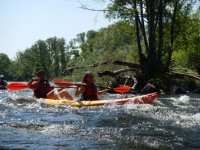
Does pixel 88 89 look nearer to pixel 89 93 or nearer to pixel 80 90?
pixel 89 93

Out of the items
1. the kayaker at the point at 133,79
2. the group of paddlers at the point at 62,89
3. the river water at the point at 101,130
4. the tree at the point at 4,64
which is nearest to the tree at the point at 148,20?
the kayaker at the point at 133,79

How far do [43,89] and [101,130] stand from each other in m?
8.31

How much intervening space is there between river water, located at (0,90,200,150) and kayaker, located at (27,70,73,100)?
3609 mm

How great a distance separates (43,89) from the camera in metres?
16.1

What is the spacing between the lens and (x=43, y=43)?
91.4m

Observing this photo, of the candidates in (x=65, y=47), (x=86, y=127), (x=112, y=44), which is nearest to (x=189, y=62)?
(x=112, y=44)

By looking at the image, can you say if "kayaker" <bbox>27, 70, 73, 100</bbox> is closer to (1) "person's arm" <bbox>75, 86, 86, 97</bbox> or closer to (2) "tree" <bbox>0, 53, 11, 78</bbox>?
(1) "person's arm" <bbox>75, 86, 86, 97</bbox>

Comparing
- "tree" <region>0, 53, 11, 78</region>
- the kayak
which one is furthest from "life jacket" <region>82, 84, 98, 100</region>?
"tree" <region>0, 53, 11, 78</region>

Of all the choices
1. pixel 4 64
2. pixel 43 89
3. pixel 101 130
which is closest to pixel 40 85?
pixel 43 89

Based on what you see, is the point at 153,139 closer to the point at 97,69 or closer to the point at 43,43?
the point at 97,69

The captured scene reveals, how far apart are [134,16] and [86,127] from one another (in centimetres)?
1776

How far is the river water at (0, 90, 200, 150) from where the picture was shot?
22.3 ft

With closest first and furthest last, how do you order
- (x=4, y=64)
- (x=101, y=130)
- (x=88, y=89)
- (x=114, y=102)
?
(x=101, y=130) → (x=114, y=102) → (x=88, y=89) → (x=4, y=64)

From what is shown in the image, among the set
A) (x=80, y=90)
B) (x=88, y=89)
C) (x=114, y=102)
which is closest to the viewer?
(x=114, y=102)
